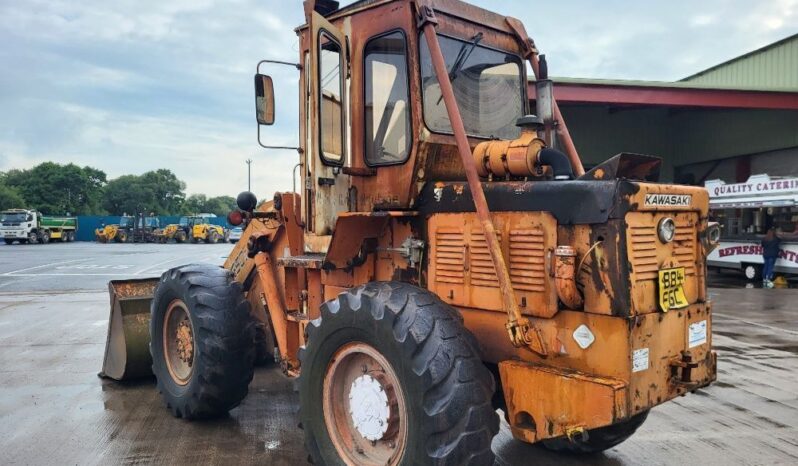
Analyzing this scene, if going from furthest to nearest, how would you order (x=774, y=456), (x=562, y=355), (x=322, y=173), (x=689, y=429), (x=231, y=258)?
(x=231, y=258) < (x=689, y=429) < (x=774, y=456) < (x=322, y=173) < (x=562, y=355)

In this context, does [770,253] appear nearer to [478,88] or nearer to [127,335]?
[478,88]

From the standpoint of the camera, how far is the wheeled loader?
312 cm

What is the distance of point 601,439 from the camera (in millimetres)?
4312

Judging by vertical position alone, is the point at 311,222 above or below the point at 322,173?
below

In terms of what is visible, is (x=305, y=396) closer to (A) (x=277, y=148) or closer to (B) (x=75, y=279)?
(A) (x=277, y=148)

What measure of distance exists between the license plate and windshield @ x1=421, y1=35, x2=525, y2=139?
1534mm

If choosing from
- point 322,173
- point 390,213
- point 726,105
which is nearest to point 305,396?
point 390,213

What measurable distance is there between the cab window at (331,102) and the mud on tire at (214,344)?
1.60m

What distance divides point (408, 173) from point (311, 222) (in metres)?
0.88

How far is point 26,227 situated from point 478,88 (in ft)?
154

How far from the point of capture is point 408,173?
3.95 m

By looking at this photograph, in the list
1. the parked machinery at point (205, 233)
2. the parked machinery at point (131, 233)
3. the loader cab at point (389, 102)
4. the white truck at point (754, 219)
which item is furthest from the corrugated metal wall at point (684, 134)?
the parked machinery at point (131, 233)

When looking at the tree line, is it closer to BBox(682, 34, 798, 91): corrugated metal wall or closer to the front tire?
BBox(682, 34, 798, 91): corrugated metal wall

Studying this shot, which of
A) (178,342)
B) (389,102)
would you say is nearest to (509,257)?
(389,102)
